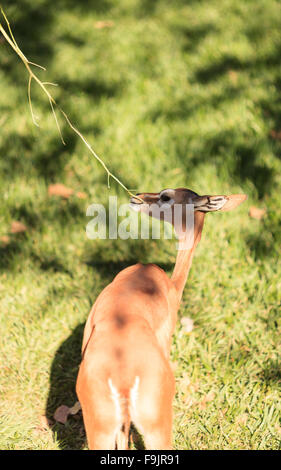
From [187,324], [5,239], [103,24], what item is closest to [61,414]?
[187,324]

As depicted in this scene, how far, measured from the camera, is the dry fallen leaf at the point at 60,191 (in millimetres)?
4487

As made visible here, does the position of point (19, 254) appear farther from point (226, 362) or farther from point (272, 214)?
point (272, 214)

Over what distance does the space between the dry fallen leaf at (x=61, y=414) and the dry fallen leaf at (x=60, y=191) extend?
1928mm

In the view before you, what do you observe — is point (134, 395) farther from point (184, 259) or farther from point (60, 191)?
point (60, 191)

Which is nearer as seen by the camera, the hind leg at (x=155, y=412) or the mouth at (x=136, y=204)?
the hind leg at (x=155, y=412)

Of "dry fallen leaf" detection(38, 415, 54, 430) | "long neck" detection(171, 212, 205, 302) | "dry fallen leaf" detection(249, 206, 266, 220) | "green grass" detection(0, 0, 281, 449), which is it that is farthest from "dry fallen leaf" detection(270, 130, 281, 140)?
"dry fallen leaf" detection(38, 415, 54, 430)

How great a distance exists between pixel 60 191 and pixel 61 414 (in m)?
2.05

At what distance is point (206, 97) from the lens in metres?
5.38

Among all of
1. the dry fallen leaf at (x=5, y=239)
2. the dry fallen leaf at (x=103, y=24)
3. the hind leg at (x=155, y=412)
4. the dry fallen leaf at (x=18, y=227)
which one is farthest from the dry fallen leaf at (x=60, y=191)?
the dry fallen leaf at (x=103, y=24)

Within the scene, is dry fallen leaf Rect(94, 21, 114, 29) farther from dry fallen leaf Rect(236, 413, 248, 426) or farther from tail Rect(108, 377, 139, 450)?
tail Rect(108, 377, 139, 450)

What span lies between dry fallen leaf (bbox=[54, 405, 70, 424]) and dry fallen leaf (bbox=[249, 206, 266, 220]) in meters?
2.16

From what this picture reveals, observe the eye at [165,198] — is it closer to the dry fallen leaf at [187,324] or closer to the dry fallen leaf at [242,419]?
the dry fallen leaf at [187,324]

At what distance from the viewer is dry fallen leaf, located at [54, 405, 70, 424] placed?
3115mm

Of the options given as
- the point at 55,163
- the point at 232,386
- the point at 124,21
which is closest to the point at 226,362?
the point at 232,386
